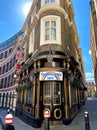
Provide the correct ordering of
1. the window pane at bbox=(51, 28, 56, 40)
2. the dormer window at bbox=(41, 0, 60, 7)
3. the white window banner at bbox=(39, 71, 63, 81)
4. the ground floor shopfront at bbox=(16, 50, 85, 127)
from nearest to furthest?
the ground floor shopfront at bbox=(16, 50, 85, 127) < the white window banner at bbox=(39, 71, 63, 81) < the window pane at bbox=(51, 28, 56, 40) < the dormer window at bbox=(41, 0, 60, 7)

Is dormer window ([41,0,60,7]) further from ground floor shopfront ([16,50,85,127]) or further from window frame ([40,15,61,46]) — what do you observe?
ground floor shopfront ([16,50,85,127])

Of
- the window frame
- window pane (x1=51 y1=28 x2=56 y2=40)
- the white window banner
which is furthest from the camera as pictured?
window pane (x1=51 y1=28 x2=56 y2=40)

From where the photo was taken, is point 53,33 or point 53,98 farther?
point 53,33

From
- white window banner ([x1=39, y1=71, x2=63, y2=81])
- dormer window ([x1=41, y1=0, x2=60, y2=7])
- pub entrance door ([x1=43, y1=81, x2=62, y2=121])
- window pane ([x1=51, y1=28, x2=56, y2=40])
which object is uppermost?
dormer window ([x1=41, y1=0, x2=60, y2=7])

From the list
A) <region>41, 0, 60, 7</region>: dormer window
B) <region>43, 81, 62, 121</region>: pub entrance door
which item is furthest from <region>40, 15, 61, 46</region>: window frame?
<region>43, 81, 62, 121</region>: pub entrance door

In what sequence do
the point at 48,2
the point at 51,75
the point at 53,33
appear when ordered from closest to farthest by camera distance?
the point at 51,75 < the point at 53,33 < the point at 48,2

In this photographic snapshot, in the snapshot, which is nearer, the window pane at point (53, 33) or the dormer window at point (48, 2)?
the window pane at point (53, 33)

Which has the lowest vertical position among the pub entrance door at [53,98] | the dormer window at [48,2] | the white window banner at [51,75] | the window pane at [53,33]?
the pub entrance door at [53,98]

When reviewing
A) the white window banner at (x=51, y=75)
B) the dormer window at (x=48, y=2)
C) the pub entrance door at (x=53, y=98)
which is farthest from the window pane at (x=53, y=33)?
the pub entrance door at (x=53, y=98)

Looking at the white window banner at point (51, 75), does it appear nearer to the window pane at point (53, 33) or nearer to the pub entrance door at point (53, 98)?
the pub entrance door at point (53, 98)

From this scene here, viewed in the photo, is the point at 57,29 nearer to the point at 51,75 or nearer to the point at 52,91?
the point at 51,75

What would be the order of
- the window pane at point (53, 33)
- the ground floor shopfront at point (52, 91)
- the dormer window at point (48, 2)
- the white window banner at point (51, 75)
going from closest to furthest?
1. the ground floor shopfront at point (52, 91)
2. the white window banner at point (51, 75)
3. the window pane at point (53, 33)
4. the dormer window at point (48, 2)

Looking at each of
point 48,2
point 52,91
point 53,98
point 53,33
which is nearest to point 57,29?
point 53,33

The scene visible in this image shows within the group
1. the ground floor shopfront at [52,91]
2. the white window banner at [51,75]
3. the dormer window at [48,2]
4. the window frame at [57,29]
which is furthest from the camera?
the dormer window at [48,2]
